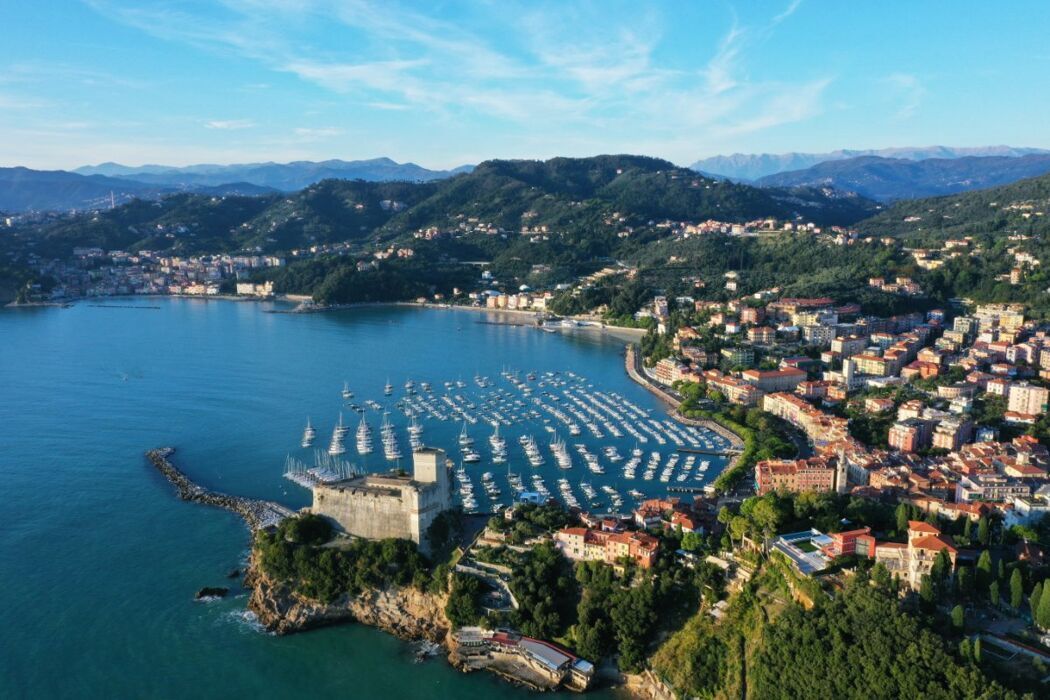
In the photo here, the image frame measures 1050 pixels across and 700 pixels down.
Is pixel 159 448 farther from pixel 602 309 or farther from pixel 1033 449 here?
pixel 602 309

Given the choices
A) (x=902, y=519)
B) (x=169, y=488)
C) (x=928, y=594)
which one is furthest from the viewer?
(x=169, y=488)

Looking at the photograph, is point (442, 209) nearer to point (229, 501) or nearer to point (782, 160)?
point (229, 501)

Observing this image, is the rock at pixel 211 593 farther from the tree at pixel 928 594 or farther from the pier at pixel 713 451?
the pier at pixel 713 451

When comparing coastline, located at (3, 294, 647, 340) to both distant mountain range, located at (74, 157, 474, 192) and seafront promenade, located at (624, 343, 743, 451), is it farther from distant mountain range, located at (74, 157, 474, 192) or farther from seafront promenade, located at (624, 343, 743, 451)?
distant mountain range, located at (74, 157, 474, 192)

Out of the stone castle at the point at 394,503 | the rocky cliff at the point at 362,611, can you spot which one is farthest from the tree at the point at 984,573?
the stone castle at the point at 394,503

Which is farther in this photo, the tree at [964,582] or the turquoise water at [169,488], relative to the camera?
the turquoise water at [169,488]

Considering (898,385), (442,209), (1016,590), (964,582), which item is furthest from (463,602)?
(442,209)
